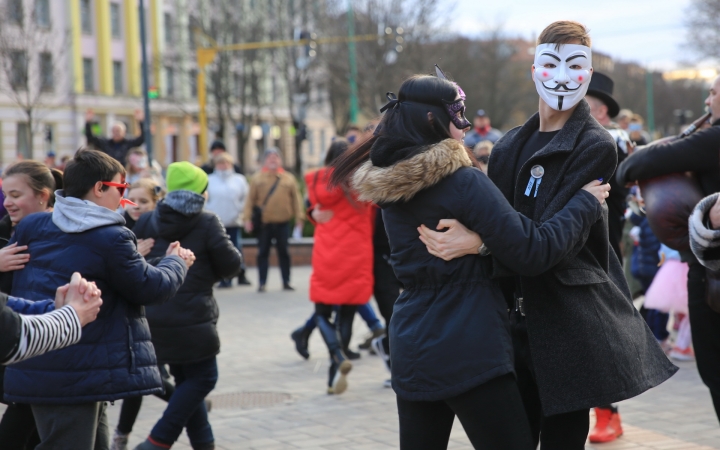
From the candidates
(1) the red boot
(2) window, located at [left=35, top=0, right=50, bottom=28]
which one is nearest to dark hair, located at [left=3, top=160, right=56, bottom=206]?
(1) the red boot

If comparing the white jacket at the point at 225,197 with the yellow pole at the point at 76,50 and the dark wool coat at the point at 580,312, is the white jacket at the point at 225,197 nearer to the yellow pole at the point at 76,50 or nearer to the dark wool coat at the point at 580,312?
the dark wool coat at the point at 580,312

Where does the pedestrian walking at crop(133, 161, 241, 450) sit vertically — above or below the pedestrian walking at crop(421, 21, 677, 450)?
below

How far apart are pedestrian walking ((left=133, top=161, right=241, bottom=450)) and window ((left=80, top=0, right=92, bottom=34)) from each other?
46492mm

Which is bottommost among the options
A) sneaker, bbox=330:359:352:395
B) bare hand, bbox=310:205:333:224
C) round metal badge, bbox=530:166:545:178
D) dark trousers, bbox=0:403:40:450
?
sneaker, bbox=330:359:352:395

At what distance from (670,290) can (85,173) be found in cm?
545

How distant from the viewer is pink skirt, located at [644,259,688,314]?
7.70 metres

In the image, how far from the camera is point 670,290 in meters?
7.77

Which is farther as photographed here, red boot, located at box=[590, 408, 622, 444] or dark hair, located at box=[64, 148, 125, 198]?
red boot, located at box=[590, 408, 622, 444]

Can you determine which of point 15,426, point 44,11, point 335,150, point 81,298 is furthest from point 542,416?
point 44,11

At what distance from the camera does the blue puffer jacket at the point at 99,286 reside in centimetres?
387

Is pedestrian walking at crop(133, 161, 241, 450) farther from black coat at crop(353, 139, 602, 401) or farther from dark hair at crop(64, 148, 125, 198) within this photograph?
black coat at crop(353, 139, 602, 401)

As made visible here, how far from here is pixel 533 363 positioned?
333 cm

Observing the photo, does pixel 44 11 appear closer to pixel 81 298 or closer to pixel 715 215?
pixel 715 215

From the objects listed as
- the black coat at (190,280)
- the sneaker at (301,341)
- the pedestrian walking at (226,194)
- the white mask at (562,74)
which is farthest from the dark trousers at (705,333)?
the pedestrian walking at (226,194)
